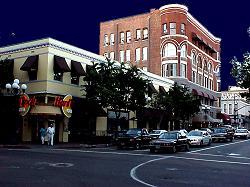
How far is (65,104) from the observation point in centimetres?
3531

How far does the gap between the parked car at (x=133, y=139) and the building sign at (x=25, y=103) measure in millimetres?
8723

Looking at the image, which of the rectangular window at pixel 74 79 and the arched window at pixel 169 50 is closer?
the rectangular window at pixel 74 79

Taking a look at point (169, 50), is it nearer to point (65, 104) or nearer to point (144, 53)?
point (144, 53)

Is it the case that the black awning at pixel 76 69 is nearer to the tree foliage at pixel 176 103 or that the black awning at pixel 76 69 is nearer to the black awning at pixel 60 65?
the black awning at pixel 60 65

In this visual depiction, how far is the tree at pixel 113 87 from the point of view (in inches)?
1399

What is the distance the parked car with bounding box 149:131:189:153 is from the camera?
25766mm

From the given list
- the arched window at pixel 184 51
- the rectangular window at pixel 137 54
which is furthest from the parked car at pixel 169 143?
the rectangular window at pixel 137 54

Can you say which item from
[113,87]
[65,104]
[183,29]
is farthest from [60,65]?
[183,29]

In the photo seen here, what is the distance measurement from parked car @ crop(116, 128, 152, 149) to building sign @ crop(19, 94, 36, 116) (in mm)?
8723

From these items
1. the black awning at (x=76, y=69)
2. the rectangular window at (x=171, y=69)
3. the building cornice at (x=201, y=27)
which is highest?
the building cornice at (x=201, y=27)

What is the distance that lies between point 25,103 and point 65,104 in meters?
3.70

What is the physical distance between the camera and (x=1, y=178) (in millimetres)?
11930

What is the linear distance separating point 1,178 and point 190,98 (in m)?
41.1

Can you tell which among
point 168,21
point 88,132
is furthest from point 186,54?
point 88,132
